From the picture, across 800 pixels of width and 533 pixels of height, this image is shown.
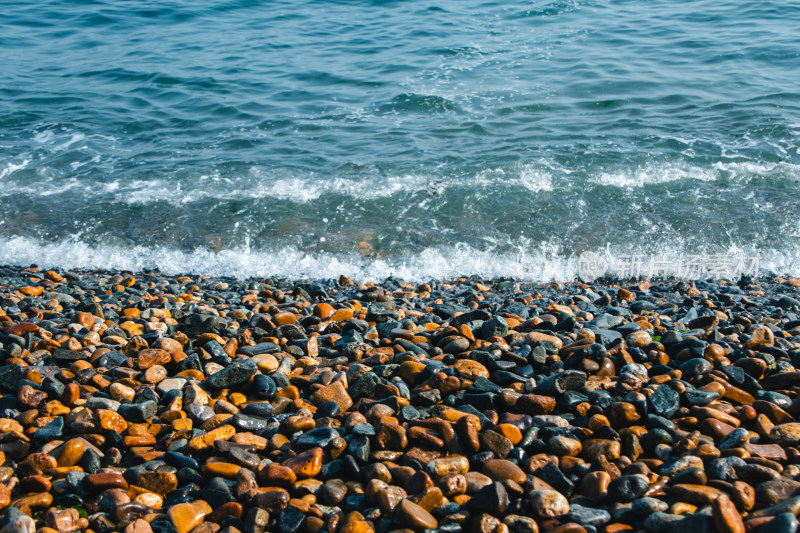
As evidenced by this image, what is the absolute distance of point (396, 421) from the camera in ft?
9.91

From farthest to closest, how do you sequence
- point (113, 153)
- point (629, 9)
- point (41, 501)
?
point (629, 9), point (113, 153), point (41, 501)

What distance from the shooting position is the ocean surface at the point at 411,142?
24.5ft

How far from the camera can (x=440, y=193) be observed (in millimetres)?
8539

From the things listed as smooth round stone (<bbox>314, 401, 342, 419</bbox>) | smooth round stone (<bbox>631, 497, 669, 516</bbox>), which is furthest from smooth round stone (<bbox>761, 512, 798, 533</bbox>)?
smooth round stone (<bbox>314, 401, 342, 419</bbox>)

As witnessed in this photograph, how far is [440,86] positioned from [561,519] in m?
11.5

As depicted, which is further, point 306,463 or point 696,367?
point 696,367

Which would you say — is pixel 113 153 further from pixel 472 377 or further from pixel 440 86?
pixel 472 377

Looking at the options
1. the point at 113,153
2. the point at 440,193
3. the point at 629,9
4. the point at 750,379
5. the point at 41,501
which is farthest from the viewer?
the point at 629,9

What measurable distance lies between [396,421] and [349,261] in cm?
426

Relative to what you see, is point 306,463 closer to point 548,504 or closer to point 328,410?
point 328,410

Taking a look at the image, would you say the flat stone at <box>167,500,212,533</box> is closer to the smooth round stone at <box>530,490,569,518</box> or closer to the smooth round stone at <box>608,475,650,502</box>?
the smooth round stone at <box>530,490,569,518</box>

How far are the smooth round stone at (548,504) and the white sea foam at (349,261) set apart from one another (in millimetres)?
4337

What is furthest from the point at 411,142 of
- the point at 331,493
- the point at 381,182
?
the point at 331,493

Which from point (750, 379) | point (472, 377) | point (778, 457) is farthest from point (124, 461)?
point (750, 379)
